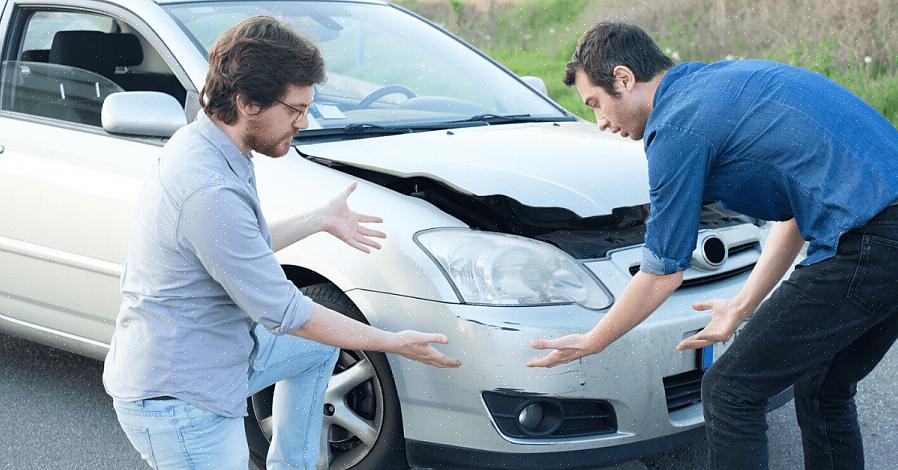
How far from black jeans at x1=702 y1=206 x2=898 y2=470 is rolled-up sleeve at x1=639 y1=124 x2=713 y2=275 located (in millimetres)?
285

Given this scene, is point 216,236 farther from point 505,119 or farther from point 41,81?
point 41,81

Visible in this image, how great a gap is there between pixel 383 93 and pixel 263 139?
70.7 inches

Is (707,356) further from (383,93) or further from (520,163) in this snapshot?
(383,93)

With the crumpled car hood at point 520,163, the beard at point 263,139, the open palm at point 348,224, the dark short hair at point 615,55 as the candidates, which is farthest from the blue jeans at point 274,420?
the dark short hair at point 615,55

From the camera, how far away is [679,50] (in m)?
13.4

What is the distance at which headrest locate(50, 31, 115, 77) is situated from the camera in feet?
14.1

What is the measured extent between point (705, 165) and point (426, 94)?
76.3 inches

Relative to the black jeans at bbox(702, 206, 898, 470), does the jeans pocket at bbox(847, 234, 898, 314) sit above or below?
above

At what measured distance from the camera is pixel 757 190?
8.51ft

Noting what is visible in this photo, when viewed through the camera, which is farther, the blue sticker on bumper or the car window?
the car window

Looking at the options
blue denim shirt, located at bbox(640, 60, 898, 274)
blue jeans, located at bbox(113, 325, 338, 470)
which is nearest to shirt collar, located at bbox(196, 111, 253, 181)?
blue jeans, located at bbox(113, 325, 338, 470)

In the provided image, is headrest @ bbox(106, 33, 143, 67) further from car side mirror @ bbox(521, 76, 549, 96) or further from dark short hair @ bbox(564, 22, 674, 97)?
dark short hair @ bbox(564, 22, 674, 97)

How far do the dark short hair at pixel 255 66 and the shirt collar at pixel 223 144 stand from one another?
2 centimetres

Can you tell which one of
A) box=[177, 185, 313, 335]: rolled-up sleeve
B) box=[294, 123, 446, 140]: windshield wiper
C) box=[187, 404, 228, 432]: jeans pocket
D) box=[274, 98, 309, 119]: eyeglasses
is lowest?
box=[294, 123, 446, 140]: windshield wiper
